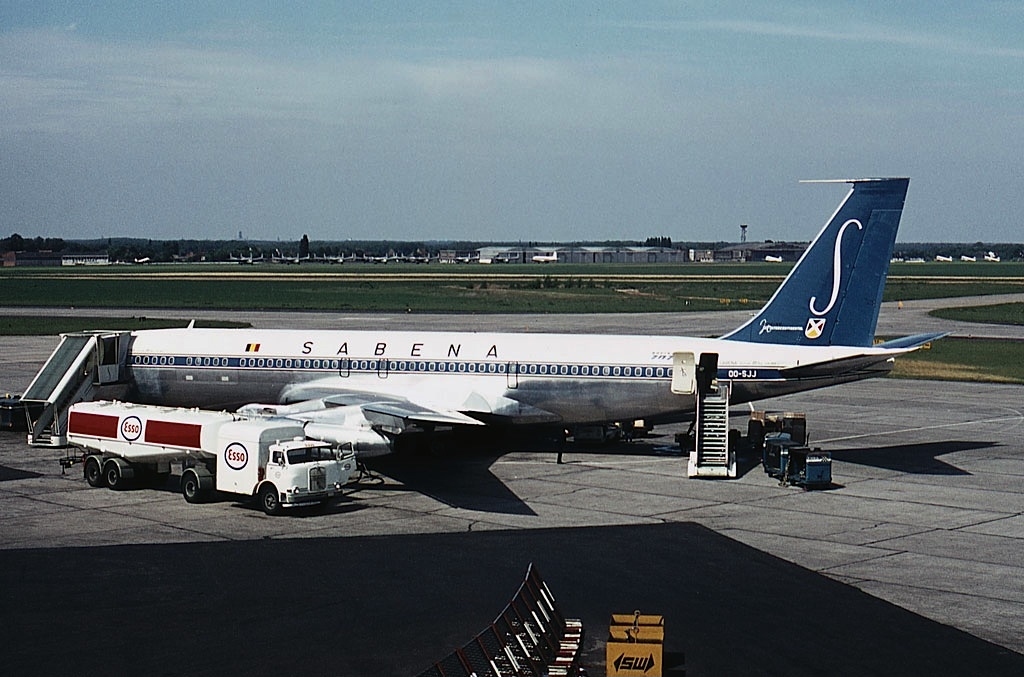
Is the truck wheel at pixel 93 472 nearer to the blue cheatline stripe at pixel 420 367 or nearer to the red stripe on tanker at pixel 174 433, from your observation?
the red stripe on tanker at pixel 174 433

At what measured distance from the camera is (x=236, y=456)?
3759 centimetres

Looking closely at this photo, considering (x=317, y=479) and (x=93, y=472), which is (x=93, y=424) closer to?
(x=93, y=472)

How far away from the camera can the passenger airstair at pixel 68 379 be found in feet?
158

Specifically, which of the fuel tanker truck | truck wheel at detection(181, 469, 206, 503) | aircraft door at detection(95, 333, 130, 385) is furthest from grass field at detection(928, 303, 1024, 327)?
truck wheel at detection(181, 469, 206, 503)

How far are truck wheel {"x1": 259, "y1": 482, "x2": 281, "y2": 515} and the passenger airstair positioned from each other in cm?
1389

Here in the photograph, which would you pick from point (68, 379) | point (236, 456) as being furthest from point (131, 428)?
point (68, 379)

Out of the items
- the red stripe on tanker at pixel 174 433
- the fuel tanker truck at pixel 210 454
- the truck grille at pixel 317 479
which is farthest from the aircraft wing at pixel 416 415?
the red stripe on tanker at pixel 174 433

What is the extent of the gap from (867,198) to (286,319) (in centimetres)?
7868

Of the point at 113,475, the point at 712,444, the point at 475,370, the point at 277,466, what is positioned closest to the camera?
the point at 277,466

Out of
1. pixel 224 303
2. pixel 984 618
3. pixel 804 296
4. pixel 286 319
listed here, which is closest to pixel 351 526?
pixel 984 618

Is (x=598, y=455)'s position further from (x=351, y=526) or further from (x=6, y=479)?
(x=6, y=479)

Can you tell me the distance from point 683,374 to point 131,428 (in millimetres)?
19731

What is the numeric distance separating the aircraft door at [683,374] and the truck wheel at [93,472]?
2054 cm

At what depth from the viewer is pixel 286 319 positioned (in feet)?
381
